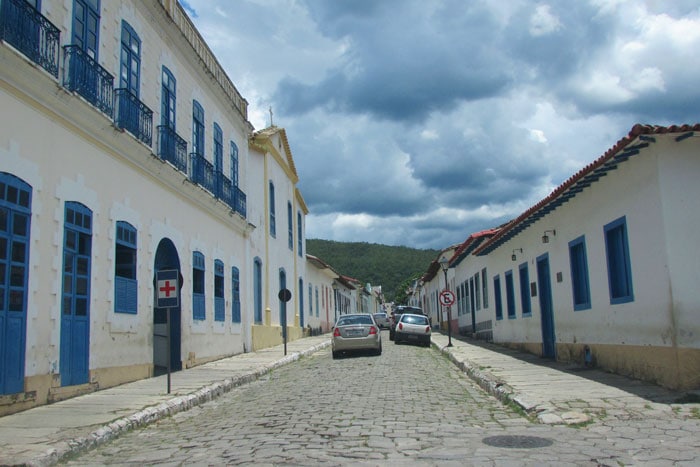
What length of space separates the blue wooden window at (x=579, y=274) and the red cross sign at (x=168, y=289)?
8061 millimetres

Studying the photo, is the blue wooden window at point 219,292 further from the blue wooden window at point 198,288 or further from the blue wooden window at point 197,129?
the blue wooden window at point 197,129

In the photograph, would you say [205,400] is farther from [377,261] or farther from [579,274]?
[377,261]

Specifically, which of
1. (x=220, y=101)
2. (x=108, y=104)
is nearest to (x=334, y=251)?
(x=220, y=101)

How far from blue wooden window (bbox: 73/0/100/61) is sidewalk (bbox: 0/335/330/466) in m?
6.08

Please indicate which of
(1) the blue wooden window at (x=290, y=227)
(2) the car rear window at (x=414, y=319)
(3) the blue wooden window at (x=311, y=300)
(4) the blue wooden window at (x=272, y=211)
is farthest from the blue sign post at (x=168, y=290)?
(3) the blue wooden window at (x=311, y=300)

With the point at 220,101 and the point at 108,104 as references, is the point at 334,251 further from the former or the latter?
the point at 108,104

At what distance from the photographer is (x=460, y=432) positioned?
7.48 metres

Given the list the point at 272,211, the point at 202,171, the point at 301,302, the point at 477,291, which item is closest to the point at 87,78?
the point at 202,171

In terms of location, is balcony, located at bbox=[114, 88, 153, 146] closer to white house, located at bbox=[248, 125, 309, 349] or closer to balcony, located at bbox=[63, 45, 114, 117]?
balcony, located at bbox=[63, 45, 114, 117]

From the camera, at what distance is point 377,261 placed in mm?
122500

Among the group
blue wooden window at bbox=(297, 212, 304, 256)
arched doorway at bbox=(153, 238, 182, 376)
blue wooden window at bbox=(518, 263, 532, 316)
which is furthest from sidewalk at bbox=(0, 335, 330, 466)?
blue wooden window at bbox=(297, 212, 304, 256)

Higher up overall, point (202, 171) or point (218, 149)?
point (218, 149)

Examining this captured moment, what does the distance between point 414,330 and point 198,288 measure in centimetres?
973

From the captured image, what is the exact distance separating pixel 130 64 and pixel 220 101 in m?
6.95
